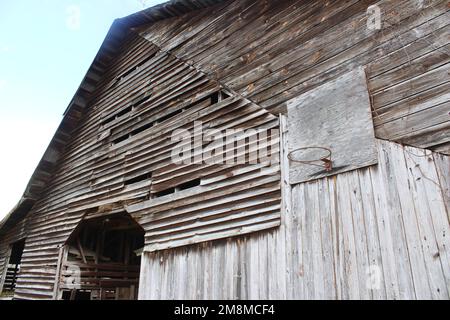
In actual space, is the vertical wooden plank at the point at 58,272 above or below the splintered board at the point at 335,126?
below

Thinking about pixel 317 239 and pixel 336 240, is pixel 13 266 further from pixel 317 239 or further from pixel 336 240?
pixel 336 240

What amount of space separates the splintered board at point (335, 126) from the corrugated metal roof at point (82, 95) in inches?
155

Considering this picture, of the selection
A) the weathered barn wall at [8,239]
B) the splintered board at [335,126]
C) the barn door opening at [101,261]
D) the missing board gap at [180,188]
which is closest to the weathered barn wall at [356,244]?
the splintered board at [335,126]

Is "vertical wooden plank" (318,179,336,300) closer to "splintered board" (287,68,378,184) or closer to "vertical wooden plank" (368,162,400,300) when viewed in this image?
"splintered board" (287,68,378,184)

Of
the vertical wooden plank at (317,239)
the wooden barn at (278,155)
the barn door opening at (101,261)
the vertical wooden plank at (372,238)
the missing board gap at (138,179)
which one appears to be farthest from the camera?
the barn door opening at (101,261)

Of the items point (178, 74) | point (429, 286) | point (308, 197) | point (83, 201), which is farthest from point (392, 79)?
point (83, 201)

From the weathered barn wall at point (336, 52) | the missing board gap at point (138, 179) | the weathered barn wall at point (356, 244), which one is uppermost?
the weathered barn wall at point (336, 52)

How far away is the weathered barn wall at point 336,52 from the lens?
372 centimetres

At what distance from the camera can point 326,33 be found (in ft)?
16.0

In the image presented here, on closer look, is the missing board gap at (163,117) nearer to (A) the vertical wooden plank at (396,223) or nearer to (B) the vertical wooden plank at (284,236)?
(B) the vertical wooden plank at (284,236)

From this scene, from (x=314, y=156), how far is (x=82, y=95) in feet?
25.0

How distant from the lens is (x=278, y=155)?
4.75 m

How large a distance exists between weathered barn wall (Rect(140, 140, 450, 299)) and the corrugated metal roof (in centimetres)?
507

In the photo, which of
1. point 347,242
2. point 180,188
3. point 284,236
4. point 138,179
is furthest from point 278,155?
point 138,179
